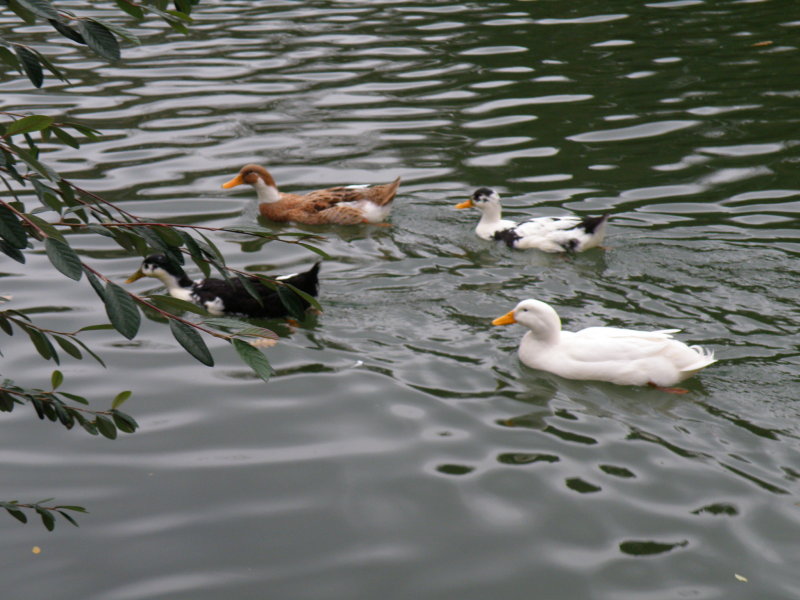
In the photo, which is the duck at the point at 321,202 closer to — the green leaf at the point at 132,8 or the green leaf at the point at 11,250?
the green leaf at the point at 132,8

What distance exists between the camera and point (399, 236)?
9148 mm

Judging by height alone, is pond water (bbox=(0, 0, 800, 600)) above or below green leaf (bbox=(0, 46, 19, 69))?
below

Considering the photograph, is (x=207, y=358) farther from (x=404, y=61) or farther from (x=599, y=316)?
(x=404, y=61)

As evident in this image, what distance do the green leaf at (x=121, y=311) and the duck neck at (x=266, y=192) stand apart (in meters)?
7.23

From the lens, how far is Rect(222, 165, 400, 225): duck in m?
9.35

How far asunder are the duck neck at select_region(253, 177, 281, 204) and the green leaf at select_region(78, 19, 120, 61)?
7.08 m

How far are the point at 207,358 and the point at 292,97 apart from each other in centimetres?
1014

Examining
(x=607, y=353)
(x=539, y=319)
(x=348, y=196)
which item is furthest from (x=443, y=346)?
(x=348, y=196)

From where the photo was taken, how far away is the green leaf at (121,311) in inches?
100

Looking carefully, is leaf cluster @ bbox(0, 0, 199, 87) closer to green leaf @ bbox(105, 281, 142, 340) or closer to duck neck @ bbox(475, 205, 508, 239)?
green leaf @ bbox(105, 281, 142, 340)

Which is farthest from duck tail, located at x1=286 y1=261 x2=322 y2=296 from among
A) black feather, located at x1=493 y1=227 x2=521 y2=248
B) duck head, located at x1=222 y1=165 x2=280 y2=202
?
duck head, located at x1=222 y1=165 x2=280 y2=202

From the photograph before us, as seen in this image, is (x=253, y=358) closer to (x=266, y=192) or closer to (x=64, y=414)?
(x=64, y=414)

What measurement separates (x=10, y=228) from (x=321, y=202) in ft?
23.3

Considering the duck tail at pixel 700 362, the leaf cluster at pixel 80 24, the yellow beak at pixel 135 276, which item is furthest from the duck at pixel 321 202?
the leaf cluster at pixel 80 24
